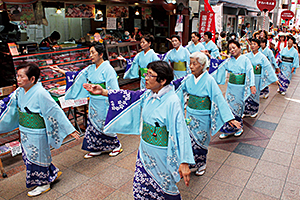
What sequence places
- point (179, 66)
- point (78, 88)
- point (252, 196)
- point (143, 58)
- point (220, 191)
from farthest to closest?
point (179, 66) < point (143, 58) < point (78, 88) < point (220, 191) < point (252, 196)

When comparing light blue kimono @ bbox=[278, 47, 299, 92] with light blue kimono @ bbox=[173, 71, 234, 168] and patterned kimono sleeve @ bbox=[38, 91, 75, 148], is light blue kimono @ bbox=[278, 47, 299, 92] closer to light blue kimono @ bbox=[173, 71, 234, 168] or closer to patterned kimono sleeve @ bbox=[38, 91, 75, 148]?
light blue kimono @ bbox=[173, 71, 234, 168]

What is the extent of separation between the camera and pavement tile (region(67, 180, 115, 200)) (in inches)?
152

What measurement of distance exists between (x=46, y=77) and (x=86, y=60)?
1.69m

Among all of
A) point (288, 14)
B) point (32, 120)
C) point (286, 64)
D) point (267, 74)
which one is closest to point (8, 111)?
point (32, 120)

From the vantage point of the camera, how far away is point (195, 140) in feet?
14.1

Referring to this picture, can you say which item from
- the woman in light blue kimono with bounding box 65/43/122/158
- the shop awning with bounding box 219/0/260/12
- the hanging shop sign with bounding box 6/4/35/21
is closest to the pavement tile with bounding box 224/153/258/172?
the woman in light blue kimono with bounding box 65/43/122/158

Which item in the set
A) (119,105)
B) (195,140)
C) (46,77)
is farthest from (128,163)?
(46,77)

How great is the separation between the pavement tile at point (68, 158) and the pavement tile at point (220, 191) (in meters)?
2.47

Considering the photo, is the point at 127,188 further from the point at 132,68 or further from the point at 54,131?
the point at 132,68

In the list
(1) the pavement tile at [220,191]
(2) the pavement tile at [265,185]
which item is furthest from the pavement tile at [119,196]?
(2) the pavement tile at [265,185]

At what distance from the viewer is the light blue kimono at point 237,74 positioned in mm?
5582

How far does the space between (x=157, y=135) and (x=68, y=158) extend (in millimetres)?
2823

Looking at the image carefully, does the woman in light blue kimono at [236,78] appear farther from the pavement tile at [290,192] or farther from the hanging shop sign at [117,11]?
the hanging shop sign at [117,11]

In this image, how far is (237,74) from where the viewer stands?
18.7 feet
